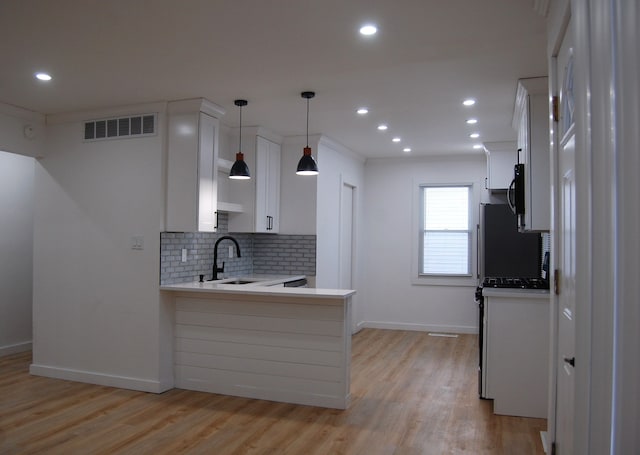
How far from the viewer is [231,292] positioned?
4.19 meters

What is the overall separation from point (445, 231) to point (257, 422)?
4.62 meters

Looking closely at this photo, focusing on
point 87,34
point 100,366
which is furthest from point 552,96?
point 100,366

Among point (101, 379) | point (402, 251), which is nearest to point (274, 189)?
point (402, 251)

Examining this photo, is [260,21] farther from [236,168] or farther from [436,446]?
[436,446]

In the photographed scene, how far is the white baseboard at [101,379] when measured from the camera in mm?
4379

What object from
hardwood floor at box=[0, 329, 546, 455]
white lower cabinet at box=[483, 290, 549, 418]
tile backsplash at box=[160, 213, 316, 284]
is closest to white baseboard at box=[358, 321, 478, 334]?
tile backsplash at box=[160, 213, 316, 284]

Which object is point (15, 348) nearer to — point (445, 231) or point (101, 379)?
point (101, 379)

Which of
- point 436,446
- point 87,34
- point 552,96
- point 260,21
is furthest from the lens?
point 436,446

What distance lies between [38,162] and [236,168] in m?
2.12

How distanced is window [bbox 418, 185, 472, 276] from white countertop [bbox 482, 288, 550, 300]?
3501 millimetres

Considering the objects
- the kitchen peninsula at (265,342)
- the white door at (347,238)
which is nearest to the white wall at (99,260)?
the kitchen peninsula at (265,342)

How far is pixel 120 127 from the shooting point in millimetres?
4621

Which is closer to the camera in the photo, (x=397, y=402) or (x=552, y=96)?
(x=552, y=96)

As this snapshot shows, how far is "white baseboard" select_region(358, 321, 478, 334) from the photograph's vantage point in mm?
7180
